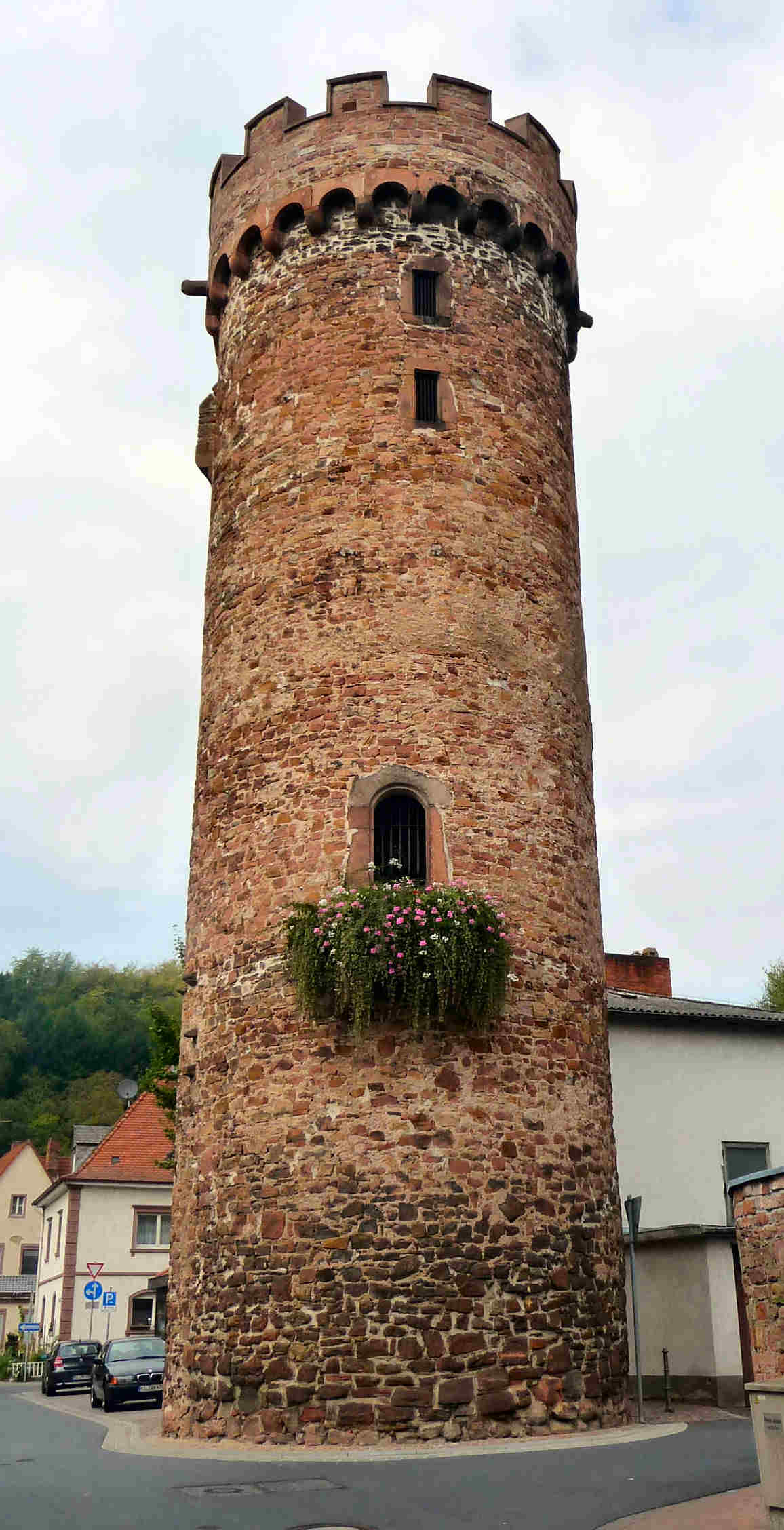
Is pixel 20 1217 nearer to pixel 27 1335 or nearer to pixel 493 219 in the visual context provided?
pixel 27 1335

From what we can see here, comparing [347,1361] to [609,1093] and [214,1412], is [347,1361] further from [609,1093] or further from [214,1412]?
[609,1093]

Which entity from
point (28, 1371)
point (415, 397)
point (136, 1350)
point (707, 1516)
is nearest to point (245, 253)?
point (415, 397)

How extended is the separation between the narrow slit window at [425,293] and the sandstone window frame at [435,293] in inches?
0.5

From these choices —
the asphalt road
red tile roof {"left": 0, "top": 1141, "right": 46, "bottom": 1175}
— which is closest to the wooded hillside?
red tile roof {"left": 0, "top": 1141, "right": 46, "bottom": 1175}

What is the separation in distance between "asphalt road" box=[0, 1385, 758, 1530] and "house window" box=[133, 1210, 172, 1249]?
2847 cm

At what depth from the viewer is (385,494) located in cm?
1442

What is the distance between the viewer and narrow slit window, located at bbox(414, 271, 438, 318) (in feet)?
50.7

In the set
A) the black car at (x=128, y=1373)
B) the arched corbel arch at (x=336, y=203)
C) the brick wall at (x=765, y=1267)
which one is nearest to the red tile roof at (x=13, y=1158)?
the black car at (x=128, y=1373)

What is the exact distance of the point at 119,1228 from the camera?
3881cm

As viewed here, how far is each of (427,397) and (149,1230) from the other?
101ft

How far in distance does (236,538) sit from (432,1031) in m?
6.23

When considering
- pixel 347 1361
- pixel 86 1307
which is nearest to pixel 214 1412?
pixel 347 1361

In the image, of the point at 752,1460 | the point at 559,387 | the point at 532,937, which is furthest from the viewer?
the point at 559,387

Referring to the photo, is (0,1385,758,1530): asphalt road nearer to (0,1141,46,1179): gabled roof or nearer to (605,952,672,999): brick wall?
(605,952,672,999): brick wall
